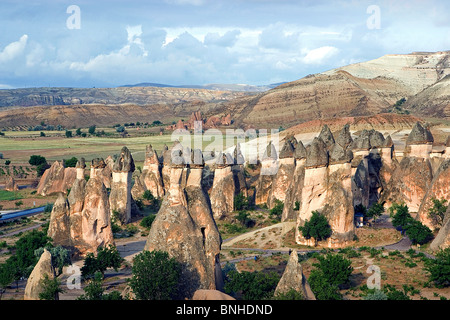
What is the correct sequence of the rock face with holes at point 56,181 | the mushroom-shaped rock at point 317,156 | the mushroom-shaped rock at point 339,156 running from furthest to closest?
1. the rock face with holes at point 56,181
2. the mushroom-shaped rock at point 317,156
3. the mushroom-shaped rock at point 339,156

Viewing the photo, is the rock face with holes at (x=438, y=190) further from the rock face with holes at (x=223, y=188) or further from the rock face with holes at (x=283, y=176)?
the rock face with holes at (x=223, y=188)

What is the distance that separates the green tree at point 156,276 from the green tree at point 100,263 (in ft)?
27.5

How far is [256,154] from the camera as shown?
7144cm

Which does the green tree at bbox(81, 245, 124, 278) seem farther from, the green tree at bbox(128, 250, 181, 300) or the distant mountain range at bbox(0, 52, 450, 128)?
the distant mountain range at bbox(0, 52, 450, 128)

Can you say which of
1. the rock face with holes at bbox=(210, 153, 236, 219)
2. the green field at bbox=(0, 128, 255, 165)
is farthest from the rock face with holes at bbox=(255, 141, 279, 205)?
the green field at bbox=(0, 128, 255, 165)

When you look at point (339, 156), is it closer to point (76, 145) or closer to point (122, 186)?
point (122, 186)

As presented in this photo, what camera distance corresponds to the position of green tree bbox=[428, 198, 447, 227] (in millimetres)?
34594

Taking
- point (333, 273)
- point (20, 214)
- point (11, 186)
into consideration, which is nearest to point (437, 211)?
point (333, 273)

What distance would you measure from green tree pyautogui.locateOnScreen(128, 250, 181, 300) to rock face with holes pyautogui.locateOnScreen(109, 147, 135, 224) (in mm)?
23755

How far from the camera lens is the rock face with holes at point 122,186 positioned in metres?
43.4

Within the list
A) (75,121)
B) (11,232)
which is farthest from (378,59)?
(11,232)

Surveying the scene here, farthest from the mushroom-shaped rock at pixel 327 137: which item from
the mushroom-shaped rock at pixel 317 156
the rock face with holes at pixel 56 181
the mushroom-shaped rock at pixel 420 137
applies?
the rock face with holes at pixel 56 181

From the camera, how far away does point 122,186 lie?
43.6 meters
